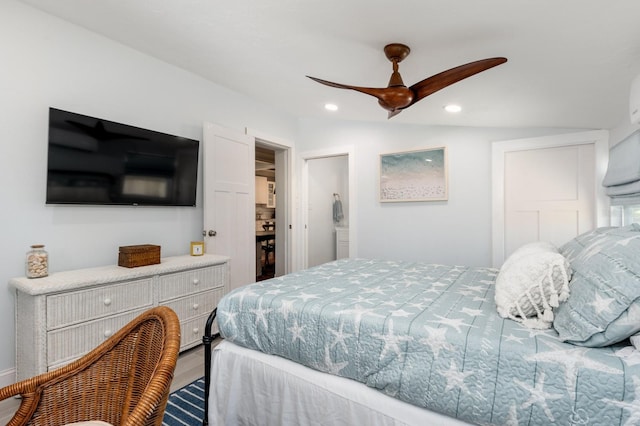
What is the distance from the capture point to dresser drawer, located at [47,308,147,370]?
1.91 metres

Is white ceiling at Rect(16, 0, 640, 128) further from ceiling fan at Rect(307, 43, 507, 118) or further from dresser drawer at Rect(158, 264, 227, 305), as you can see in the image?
dresser drawer at Rect(158, 264, 227, 305)

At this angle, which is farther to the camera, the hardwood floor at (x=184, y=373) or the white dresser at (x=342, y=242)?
the white dresser at (x=342, y=242)

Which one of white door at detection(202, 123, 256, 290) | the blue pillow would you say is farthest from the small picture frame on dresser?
the blue pillow

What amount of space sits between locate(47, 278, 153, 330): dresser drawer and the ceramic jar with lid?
300mm

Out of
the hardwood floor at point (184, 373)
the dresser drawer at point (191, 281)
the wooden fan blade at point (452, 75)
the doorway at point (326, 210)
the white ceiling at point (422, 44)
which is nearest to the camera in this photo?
the white ceiling at point (422, 44)

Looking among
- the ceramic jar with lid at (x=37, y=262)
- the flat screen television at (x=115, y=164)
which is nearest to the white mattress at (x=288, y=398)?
the ceramic jar with lid at (x=37, y=262)

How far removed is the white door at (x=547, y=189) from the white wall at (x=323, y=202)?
296 cm

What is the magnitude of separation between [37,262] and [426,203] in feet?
11.6

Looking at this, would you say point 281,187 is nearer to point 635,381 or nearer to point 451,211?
point 451,211

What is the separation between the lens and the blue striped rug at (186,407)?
1818mm

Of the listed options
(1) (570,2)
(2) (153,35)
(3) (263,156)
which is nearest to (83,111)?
(2) (153,35)

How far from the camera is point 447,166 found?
3590 mm

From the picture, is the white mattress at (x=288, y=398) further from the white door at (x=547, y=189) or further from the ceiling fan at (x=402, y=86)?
the white door at (x=547, y=189)

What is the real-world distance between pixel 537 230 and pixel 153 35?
3.84m
